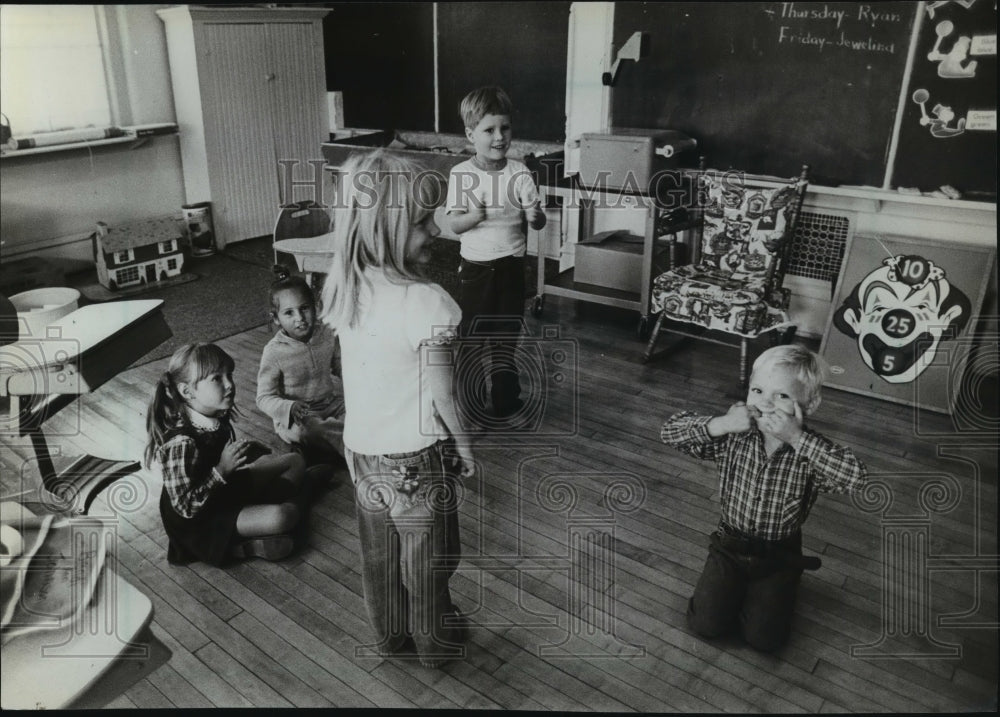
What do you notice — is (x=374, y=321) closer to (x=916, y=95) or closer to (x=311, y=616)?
(x=311, y=616)

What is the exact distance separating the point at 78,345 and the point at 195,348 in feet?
1.43

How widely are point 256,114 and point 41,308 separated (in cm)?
112

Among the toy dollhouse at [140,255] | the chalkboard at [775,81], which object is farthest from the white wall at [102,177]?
the chalkboard at [775,81]

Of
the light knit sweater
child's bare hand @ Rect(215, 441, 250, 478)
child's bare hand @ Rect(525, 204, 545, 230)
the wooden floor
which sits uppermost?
child's bare hand @ Rect(525, 204, 545, 230)

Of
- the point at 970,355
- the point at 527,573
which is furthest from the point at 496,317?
the point at 970,355

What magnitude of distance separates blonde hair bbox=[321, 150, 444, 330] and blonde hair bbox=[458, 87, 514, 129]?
91 cm

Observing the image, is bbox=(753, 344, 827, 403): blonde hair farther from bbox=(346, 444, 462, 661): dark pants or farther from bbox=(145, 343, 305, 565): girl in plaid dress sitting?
bbox=(145, 343, 305, 565): girl in plaid dress sitting

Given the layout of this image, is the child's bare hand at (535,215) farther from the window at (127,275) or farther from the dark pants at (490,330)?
the window at (127,275)

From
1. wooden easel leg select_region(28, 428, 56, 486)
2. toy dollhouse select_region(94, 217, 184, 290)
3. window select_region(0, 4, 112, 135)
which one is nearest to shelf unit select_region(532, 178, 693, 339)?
toy dollhouse select_region(94, 217, 184, 290)

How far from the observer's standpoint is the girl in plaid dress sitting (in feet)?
7.44

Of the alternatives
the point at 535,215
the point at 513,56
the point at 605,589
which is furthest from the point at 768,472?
the point at 513,56

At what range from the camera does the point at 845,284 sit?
11.2 feet

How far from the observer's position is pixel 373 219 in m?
1.69

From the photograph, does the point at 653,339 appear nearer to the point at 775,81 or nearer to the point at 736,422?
the point at 775,81
